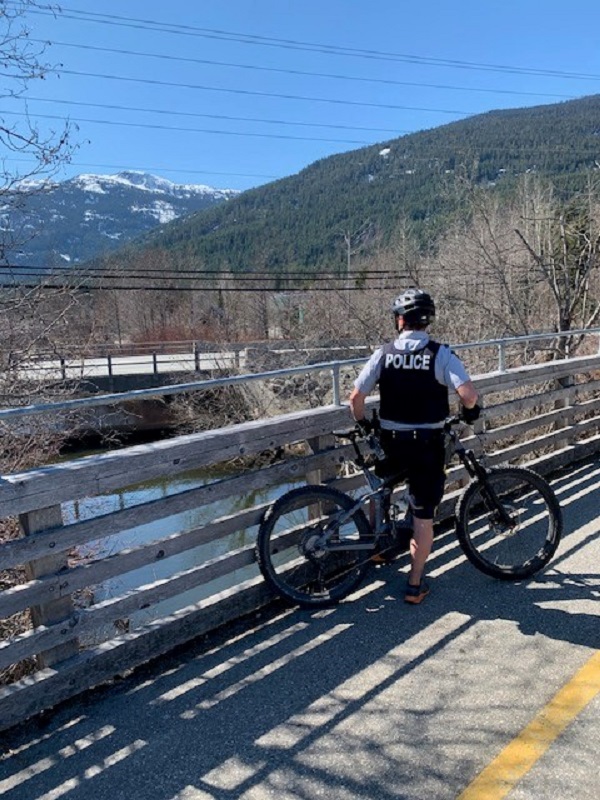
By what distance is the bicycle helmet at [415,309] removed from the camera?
4.33 meters

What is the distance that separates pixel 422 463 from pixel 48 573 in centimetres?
231

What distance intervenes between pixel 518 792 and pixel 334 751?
76cm

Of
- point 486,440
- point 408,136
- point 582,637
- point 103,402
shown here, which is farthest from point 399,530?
point 408,136

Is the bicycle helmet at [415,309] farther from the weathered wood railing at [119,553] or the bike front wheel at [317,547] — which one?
the bike front wheel at [317,547]

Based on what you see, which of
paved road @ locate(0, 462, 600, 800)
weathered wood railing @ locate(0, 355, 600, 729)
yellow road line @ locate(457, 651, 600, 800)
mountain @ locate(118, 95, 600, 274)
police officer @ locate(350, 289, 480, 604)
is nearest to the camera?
yellow road line @ locate(457, 651, 600, 800)

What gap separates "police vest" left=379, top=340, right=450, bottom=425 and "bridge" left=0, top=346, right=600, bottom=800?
2.48ft

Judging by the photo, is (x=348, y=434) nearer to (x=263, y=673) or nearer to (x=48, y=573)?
(x=263, y=673)

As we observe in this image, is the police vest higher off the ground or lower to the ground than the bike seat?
higher

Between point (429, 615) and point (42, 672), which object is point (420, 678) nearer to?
point (429, 615)

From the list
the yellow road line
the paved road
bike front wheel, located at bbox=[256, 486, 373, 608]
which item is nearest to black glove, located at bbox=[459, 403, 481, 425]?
bike front wheel, located at bbox=[256, 486, 373, 608]

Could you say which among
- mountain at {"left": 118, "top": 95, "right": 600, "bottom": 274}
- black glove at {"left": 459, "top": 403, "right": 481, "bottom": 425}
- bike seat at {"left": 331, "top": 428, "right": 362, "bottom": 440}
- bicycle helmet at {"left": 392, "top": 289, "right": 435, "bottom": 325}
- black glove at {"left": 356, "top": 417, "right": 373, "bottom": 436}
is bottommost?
bike seat at {"left": 331, "top": 428, "right": 362, "bottom": 440}

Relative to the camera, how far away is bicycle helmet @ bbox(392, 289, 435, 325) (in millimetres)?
4332

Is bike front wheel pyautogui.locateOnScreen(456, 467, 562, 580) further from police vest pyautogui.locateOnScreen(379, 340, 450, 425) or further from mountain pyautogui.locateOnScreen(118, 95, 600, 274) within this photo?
mountain pyautogui.locateOnScreen(118, 95, 600, 274)

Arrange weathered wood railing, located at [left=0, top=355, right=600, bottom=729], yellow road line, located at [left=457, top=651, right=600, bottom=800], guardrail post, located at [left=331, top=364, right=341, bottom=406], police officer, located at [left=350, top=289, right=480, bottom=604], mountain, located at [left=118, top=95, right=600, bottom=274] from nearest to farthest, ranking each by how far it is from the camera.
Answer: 1. yellow road line, located at [left=457, top=651, right=600, bottom=800]
2. weathered wood railing, located at [left=0, top=355, right=600, bottom=729]
3. police officer, located at [left=350, top=289, right=480, bottom=604]
4. guardrail post, located at [left=331, top=364, right=341, bottom=406]
5. mountain, located at [left=118, top=95, right=600, bottom=274]
